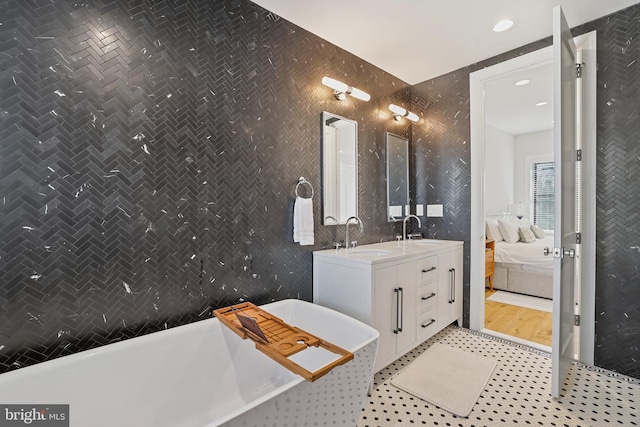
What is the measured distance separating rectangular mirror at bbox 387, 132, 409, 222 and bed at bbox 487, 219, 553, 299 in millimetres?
1944

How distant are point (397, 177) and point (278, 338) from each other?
2162 millimetres

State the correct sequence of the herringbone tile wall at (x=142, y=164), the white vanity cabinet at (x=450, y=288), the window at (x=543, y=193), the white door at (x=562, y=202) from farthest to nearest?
1. the window at (x=543, y=193)
2. the white vanity cabinet at (x=450, y=288)
3. the white door at (x=562, y=202)
4. the herringbone tile wall at (x=142, y=164)

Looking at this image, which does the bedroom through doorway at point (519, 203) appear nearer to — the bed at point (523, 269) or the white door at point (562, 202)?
the bed at point (523, 269)

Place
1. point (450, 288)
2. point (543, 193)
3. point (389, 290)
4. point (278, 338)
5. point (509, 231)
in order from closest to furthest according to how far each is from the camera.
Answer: point (278, 338), point (389, 290), point (450, 288), point (509, 231), point (543, 193)

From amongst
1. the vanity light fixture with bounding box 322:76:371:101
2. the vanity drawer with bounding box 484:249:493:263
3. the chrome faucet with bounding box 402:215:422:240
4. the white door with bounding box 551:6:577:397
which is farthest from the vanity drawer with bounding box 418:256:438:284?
the vanity drawer with bounding box 484:249:493:263

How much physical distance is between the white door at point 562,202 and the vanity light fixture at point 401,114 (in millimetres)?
1270

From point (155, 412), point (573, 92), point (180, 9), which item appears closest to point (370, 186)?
point (573, 92)

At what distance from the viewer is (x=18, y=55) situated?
1.17 metres

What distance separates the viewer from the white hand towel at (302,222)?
79.3 inches

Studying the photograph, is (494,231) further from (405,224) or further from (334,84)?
(334,84)

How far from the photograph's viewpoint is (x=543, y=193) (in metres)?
5.54

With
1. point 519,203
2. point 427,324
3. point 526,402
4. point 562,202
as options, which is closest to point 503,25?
point 562,202

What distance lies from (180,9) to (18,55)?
776 mm

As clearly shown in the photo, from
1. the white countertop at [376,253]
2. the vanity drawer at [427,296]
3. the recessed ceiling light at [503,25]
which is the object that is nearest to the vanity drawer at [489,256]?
the white countertop at [376,253]
